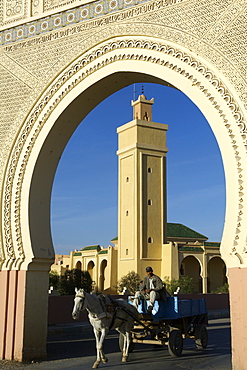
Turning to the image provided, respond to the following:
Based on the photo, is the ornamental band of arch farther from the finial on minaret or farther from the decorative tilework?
the finial on minaret

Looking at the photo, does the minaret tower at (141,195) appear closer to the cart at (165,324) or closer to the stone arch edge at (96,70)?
the cart at (165,324)

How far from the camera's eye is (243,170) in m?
4.46

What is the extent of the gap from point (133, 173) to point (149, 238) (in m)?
4.30

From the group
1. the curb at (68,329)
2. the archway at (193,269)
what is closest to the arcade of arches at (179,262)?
the archway at (193,269)

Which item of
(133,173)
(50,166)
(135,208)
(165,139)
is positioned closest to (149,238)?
(135,208)

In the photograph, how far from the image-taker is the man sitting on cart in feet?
20.4

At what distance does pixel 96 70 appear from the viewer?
577 cm

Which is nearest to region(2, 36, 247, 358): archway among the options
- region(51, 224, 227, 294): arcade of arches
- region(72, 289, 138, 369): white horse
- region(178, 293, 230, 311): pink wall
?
region(72, 289, 138, 369): white horse

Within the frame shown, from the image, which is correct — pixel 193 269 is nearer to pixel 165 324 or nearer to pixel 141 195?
pixel 141 195

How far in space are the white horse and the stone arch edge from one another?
3.79ft

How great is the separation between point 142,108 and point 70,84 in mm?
25337

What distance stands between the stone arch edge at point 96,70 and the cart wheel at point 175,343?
240cm

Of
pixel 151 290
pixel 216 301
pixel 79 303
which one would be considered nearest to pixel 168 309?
pixel 151 290

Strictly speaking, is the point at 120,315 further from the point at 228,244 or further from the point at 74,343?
the point at 74,343
